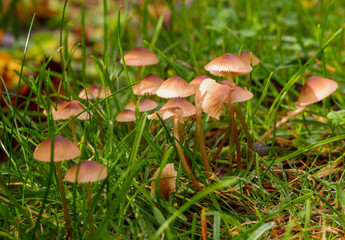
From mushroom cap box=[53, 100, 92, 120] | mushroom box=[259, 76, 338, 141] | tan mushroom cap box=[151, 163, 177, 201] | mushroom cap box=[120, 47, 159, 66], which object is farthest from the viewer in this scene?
mushroom cap box=[120, 47, 159, 66]

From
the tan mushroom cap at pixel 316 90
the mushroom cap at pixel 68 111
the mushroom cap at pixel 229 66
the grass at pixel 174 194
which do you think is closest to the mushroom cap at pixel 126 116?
the grass at pixel 174 194

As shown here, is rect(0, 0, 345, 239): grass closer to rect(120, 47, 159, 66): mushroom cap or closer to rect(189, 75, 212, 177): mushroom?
rect(189, 75, 212, 177): mushroom

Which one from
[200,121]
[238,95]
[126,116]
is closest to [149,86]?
[126,116]

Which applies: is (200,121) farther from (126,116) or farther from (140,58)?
(140,58)

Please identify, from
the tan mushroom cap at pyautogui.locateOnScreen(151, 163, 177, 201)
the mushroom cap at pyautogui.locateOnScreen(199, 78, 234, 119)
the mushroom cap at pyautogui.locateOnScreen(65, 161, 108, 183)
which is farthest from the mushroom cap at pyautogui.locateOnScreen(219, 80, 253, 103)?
the mushroom cap at pyautogui.locateOnScreen(65, 161, 108, 183)

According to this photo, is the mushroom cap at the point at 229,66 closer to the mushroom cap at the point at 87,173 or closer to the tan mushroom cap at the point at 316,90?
the tan mushroom cap at the point at 316,90

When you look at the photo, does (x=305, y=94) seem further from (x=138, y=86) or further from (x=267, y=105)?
(x=138, y=86)
